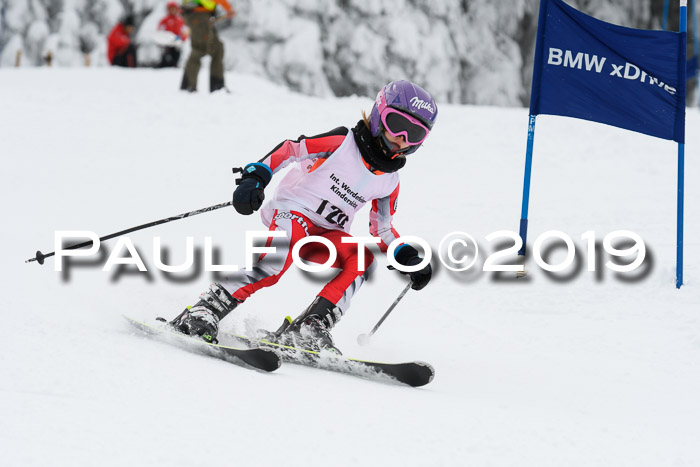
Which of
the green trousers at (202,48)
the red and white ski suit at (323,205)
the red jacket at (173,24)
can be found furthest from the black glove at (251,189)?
the red jacket at (173,24)

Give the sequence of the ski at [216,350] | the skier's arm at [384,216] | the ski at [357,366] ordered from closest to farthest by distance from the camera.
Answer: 1. the ski at [216,350]
2. the ski at [357,366]
3. the skier's arm at [384,216]

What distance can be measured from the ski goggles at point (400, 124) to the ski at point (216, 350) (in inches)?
48.4

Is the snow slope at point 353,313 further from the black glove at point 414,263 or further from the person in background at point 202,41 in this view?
the black glove at point 414,263

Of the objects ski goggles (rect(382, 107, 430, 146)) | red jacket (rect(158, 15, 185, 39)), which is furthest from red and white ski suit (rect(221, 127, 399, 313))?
red jacket (rect(158, 15, 185, 39))

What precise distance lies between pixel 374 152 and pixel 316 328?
0.92 meters

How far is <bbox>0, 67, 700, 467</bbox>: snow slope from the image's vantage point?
8.01 feet

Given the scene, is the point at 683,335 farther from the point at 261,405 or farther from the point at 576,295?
the point at 261,405

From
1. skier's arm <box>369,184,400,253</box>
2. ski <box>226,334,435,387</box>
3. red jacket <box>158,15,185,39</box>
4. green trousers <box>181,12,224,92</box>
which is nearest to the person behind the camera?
ski <box>226,334,435,387</box>

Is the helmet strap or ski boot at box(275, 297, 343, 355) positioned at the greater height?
the helmet strap

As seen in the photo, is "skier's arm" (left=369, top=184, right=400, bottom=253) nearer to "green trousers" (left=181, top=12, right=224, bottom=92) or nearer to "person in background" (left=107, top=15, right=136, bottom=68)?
"green trousers" (left=181, top=12, right=224, bottom=92)

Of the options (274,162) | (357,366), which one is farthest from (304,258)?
(357,366)

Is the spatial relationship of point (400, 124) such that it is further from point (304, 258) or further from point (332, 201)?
point (304, 258)

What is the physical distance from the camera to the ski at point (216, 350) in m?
3.26

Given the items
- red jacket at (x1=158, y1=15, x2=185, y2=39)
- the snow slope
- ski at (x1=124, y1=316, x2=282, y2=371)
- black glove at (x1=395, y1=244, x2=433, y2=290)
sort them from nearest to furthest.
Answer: the snow slope < ski at (x1=124, y1=316, x2=282, y2=371) < black glove at (x1=395, y1=244, x2=433, y2=290) < red jacket at (x1=158, y1=15, x2=185, y2=39)
